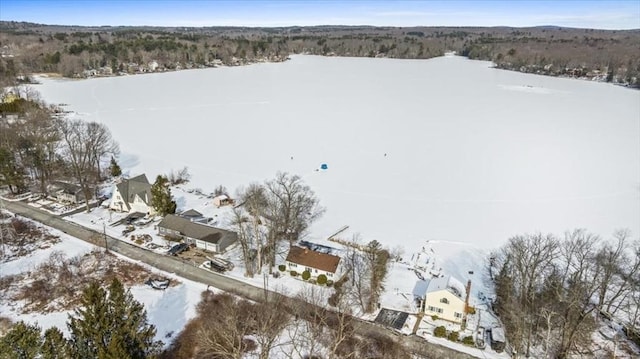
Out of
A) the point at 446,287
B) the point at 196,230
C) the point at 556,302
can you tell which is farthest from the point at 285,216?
the point at 556,302

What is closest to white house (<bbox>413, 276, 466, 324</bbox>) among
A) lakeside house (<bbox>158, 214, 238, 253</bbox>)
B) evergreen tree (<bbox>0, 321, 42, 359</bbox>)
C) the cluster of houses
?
the cluster of houses

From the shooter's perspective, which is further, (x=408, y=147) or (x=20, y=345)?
(x=408, y=147)

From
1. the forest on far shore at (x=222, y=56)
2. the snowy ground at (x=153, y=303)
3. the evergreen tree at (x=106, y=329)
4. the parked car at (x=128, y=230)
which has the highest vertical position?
the forest on far shore at (x=222, y=56)

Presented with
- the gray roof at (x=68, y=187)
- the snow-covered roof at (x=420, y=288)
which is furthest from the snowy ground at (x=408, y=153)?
the gray roof at (x=68, y=187)

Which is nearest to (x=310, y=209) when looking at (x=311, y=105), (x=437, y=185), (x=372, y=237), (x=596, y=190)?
(x=372, y=237)

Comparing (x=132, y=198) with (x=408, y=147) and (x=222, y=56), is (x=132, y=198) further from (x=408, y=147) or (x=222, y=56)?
(x=222, y=56)

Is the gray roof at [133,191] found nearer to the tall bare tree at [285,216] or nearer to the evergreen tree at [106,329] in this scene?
the tall bare tree at [285,216]
